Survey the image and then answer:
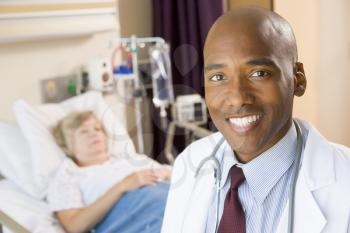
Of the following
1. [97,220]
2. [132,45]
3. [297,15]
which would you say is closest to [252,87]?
[297,15]

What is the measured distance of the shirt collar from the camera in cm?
88

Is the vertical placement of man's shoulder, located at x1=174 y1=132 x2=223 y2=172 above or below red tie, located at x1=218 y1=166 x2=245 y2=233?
above

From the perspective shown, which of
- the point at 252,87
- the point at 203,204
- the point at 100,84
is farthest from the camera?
the point at 100,84

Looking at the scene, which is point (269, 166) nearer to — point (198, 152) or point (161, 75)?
point (198, 152)

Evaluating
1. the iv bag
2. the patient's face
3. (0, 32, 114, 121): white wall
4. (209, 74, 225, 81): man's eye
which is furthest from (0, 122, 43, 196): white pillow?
(209, 74, 225, 81): man's eye

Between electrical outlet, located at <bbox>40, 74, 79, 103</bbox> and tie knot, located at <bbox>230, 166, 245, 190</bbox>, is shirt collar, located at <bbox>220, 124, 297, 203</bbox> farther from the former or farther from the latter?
electrical outlet, located at <bbox>40, 74, 79, 103</bbox>

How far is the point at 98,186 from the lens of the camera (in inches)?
76.0

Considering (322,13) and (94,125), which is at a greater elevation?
(322,13)

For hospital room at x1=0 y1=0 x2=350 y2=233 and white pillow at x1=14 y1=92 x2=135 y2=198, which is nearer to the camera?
hospital room at x1=0 y1=0 x2=350 y2=233

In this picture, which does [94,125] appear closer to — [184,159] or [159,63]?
[159,63]

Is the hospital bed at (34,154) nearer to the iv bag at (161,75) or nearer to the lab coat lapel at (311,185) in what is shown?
the iv bag at (161,75)

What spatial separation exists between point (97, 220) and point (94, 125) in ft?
1.55

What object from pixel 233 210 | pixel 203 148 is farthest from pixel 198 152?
pixel 233 210

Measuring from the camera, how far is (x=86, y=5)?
7.89 feet
